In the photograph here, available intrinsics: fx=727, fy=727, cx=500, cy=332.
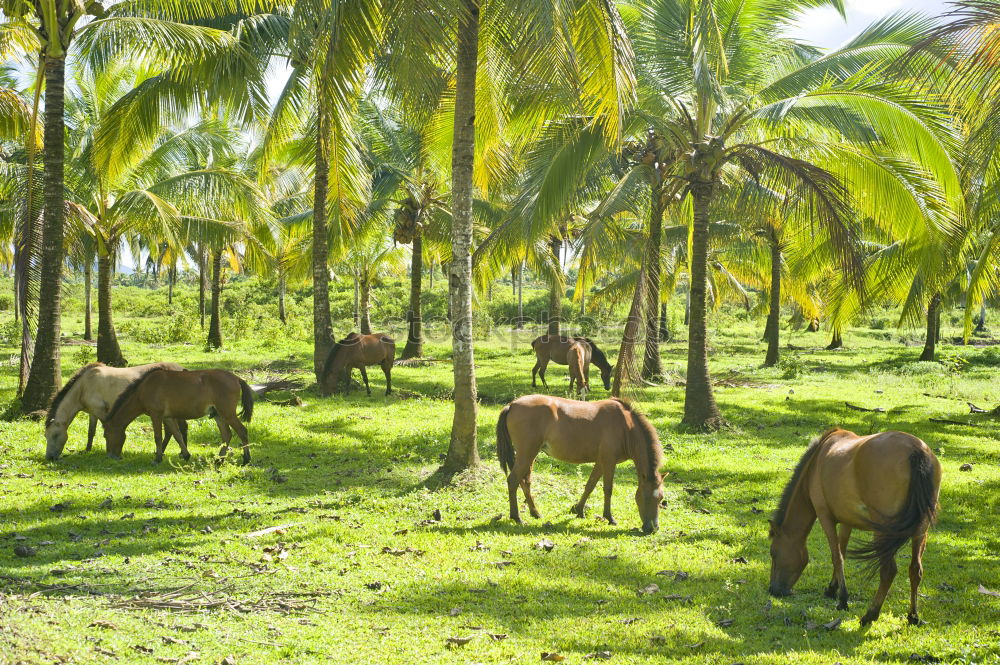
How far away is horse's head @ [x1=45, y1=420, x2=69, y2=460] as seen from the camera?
35.0 feet

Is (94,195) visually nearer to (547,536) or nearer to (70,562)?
(70,562)

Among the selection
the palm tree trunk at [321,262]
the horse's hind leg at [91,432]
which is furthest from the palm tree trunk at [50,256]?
the palm tree trunk at [321,262]

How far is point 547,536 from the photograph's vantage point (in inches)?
324

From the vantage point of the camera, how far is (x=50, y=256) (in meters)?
12.7

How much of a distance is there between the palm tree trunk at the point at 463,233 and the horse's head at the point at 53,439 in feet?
19.1

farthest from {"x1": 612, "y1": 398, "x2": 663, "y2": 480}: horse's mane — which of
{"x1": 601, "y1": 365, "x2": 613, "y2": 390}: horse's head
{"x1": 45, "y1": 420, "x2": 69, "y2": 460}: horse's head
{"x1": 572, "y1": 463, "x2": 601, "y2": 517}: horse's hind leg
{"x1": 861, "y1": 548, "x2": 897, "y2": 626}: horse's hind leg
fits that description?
{"x1": 601, "y1": 365, "x2": 613, "y2": 390}: horse's head

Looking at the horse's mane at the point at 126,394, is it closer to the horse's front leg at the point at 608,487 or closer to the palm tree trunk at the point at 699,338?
the horse's front leg at the point at 608,487

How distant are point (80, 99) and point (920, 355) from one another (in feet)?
103

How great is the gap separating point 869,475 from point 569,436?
3611 mm

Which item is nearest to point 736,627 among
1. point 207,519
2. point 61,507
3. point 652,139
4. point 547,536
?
point 547,536

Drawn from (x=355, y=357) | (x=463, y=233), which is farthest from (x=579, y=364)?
(x=463, y=233)

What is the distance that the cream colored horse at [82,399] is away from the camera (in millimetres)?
10695

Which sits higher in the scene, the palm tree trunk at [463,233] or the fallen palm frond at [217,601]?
the palm tree trunk at [463,233]

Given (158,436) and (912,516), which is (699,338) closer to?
(912,516)
